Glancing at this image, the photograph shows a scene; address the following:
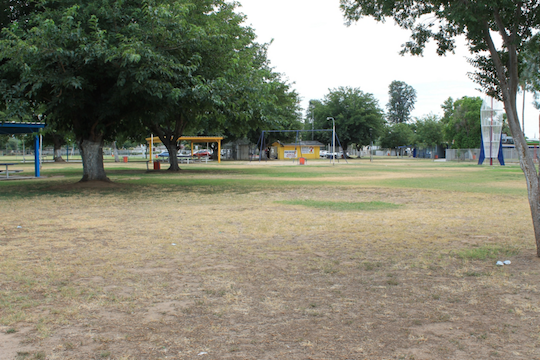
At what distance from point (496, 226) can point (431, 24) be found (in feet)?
13.7

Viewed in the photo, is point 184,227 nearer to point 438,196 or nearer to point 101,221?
point 101,221

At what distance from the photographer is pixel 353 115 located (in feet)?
243

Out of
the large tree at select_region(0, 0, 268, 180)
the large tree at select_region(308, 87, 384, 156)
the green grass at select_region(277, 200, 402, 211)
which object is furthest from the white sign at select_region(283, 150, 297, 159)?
the green grass at select_region(277, 200, 402, 211)

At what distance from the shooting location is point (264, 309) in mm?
4719

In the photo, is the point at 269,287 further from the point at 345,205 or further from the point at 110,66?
the point at 110,66

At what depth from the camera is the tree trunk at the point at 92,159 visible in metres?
19.8

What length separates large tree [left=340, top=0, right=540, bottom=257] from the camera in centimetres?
654

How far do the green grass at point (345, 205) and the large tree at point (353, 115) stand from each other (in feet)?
199

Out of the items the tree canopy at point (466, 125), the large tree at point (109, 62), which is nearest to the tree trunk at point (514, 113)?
Answer: the large tree at point (109, 62)

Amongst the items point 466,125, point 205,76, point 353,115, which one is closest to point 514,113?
point 205,76

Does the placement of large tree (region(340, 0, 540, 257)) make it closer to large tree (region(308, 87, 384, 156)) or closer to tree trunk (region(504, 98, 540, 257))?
tree trunk (region(504, 98, 540, 257))

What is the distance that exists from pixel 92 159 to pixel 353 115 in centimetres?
5854

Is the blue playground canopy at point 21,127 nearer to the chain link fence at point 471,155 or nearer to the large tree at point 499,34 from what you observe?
the large tree at point 499,34

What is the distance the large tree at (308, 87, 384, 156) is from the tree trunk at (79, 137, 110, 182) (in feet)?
187
